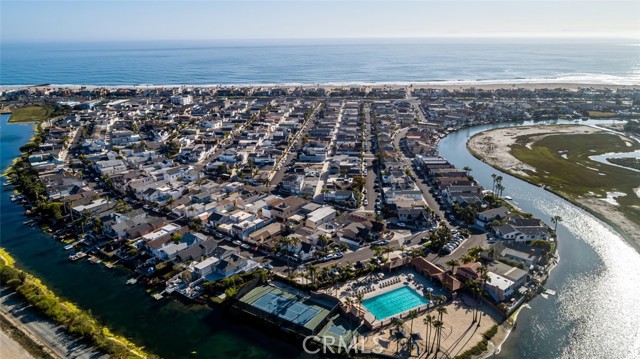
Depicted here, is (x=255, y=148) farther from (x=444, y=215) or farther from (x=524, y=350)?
(x=524, y=350)

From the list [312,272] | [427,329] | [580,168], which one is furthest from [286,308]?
[580,168]

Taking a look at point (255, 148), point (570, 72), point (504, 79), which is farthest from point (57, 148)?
point (570, 72)

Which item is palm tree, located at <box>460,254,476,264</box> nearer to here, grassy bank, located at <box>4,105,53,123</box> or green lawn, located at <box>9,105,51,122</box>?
grassy bank, located at <box>4,105,53,123</box>

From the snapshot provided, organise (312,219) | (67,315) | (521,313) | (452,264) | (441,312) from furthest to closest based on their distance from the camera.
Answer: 1. (312,219)
2. (452,264)
3. (521,313)
4. (67,315)
5. (441,312)

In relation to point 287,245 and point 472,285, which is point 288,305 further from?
point 472,285

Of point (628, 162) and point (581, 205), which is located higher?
point (628, 162)
